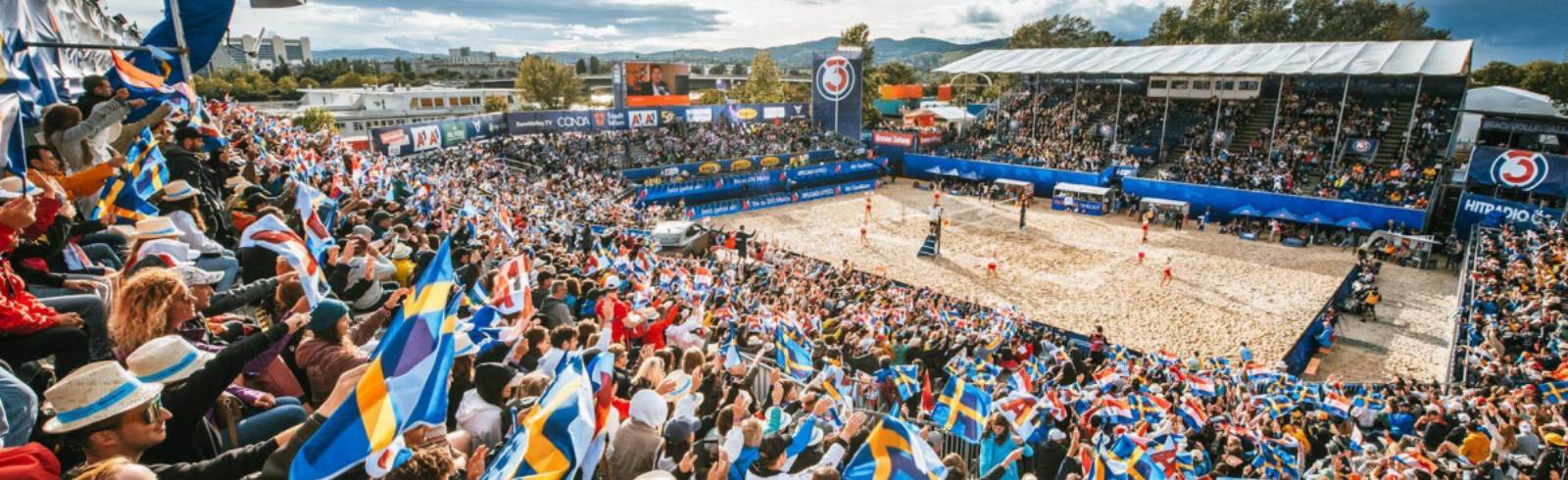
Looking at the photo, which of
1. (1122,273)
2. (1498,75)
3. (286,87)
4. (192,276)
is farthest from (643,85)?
(1498,75)

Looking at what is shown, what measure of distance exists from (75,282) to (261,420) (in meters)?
1.84

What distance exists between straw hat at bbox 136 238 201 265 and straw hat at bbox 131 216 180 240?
30 cm

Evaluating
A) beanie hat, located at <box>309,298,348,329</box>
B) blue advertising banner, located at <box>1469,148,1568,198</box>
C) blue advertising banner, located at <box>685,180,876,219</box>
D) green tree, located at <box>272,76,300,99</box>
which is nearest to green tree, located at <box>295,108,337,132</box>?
green tree, located at <box>272,76,300,99</box>

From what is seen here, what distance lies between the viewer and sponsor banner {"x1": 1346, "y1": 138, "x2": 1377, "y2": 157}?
117 ft

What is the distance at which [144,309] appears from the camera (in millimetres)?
3617

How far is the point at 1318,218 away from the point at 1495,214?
523cm

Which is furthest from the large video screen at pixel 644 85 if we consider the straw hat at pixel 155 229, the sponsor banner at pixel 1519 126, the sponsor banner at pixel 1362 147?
the straw hat at pixel 155 229

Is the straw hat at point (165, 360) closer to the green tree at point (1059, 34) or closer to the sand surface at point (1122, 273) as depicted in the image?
the sand surface at point (1122, 273)

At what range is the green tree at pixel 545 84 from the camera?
8406 cm

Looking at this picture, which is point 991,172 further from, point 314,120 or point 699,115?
point 314,120

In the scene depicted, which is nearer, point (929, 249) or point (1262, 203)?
point (929, 249)

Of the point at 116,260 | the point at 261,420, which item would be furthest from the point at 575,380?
the point at 116,260

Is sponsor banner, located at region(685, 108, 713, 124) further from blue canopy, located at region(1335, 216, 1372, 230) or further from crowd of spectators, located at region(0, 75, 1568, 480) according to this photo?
blue canopy, located at region(1335, 216, 1372, 230)

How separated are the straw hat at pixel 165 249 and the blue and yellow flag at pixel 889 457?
15.5ft
